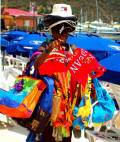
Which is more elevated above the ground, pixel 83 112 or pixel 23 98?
pixel 23 98

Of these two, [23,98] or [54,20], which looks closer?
[23,98]

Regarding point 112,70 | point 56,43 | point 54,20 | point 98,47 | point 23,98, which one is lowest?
point 112,70

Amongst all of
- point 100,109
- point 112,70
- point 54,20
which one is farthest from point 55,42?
point 112,70

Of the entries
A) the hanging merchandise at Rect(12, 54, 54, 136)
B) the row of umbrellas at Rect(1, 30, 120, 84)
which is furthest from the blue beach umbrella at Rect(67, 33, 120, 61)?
the hanging merchandise at Rect(12, 54, 54, 136)

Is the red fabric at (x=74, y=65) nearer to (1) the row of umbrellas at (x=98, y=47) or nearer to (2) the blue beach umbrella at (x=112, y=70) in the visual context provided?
(1) the row of umbrellas at (x=98, y=47)

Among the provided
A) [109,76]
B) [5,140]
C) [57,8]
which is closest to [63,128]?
[57,8]

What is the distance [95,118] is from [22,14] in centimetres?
4729

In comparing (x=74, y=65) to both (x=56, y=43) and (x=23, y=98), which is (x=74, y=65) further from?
(x=23, y=98)

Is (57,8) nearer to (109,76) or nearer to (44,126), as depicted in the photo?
(44,126)

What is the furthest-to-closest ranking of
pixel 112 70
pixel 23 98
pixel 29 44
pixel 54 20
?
1. pixel 29 44
2. pixel 112 70
3. pixel 54 20
4. pixel 23 98

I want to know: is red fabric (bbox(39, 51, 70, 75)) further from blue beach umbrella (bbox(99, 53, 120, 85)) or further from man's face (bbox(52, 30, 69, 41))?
blue beach umbrella (bbox(99, 53, 120, 85))

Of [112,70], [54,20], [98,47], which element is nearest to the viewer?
[54,20]

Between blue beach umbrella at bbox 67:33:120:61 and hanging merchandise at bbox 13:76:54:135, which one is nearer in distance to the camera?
hanging merchandise at bbox 13:76:54:135

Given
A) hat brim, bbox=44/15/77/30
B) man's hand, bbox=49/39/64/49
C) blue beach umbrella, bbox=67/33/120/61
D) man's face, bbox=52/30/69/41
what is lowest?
blue beach umbrella, bbox=67/33/120/61
